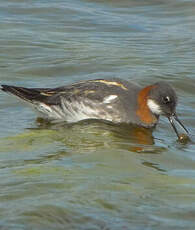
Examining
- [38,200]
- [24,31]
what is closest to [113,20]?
[24,31]

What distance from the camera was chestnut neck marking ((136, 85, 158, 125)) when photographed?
461 inches

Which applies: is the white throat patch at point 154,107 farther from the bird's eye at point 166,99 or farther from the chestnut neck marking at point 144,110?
the bird's eye at point 166,99

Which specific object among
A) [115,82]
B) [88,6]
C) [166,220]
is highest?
[88,6]

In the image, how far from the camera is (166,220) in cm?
691

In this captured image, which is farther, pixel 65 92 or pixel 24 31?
pixel 24 31

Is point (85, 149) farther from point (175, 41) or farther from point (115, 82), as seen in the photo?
point (175, 41)

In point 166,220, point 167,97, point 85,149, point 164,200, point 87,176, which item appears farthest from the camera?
point 167,97

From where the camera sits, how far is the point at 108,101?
11.6 metres

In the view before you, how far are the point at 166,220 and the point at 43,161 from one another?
100 inches

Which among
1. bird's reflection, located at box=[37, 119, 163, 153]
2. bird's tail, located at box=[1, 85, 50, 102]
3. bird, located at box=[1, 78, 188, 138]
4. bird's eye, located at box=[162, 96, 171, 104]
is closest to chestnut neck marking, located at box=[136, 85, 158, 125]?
bird, located at box=[1, 78, 188, 138]

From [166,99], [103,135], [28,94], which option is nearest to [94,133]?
[103,135]

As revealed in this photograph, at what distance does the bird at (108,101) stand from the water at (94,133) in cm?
24

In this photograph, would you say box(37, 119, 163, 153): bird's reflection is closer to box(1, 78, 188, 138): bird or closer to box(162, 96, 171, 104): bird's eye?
box(1, 78, 188, 138): bird

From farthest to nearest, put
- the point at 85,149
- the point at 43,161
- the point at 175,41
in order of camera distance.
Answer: the point at 175,41 → the point at 85,149 → the point at 43,161
